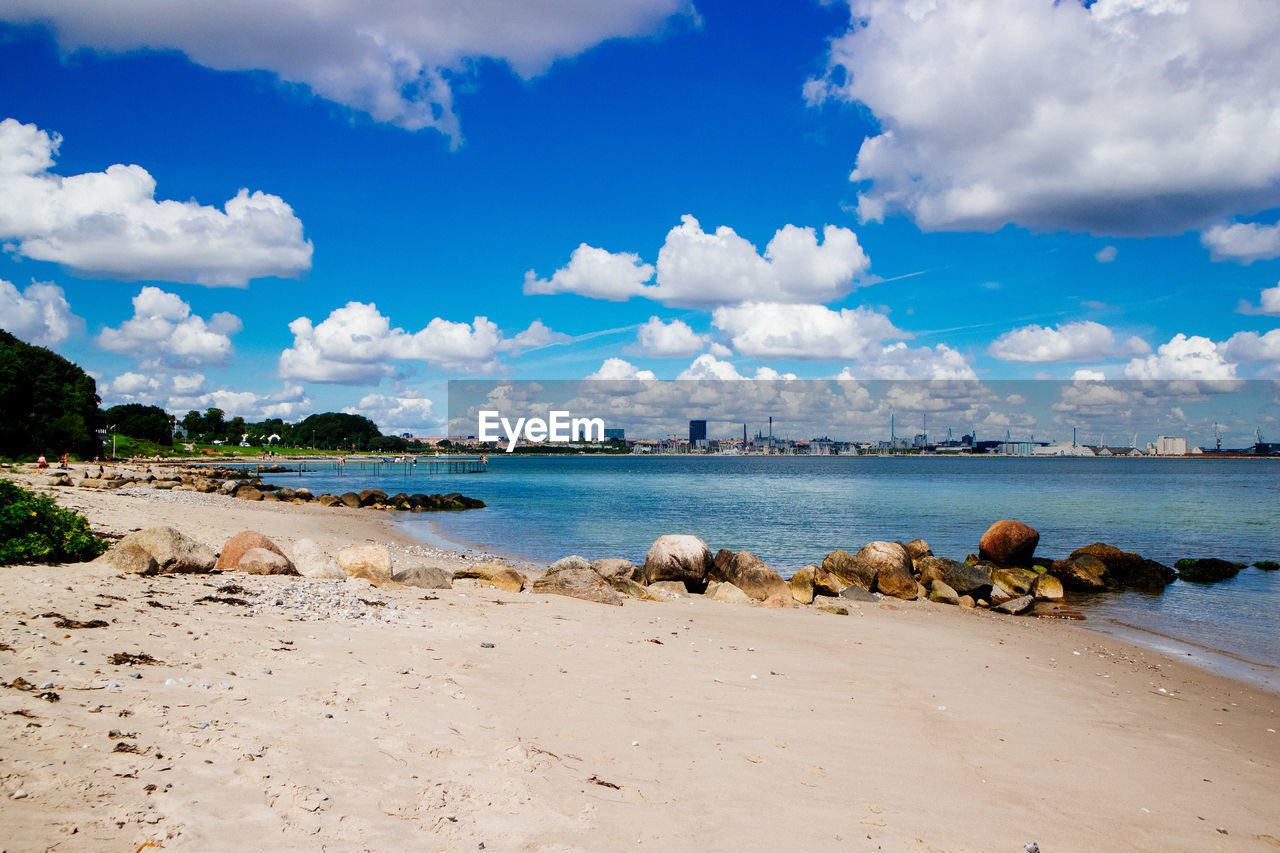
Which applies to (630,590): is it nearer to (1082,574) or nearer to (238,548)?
(238,548)

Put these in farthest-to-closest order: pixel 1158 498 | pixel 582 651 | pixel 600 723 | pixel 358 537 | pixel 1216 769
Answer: pixel 1158 498 < pixel 358 537 < pixel 582 651 < pixel 1216 769 < pixel 600 723

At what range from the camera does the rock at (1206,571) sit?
2179cm

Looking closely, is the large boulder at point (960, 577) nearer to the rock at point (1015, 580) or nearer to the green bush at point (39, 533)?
the rock at point (1015, 580)

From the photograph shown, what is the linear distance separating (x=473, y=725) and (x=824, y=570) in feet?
47.2

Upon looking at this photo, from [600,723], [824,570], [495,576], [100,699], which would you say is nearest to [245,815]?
[100,699]

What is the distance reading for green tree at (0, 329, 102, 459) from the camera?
179 ft

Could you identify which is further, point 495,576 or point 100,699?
point 495,576

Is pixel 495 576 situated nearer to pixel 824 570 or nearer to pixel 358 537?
pixel 824 570

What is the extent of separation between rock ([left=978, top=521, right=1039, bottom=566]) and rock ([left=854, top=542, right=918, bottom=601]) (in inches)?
229

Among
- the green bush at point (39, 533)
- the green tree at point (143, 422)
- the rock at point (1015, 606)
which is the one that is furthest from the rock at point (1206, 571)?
the green tree at point (143, 422)

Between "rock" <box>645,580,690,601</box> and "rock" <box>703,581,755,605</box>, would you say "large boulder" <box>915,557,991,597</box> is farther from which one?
"rock" <box>645,580,690,601</box>

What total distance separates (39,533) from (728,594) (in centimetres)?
1293

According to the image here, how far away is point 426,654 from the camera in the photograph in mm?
8219

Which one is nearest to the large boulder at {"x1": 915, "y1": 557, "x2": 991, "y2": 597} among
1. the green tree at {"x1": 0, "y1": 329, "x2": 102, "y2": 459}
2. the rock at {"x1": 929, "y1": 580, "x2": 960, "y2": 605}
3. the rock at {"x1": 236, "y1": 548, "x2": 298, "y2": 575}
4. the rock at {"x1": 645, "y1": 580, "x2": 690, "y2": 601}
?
the rock at {"x1": 929, "y1": 580, "x2": 960, "y2": 605}
